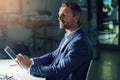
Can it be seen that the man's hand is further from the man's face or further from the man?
the man's face

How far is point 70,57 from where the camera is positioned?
2.84m

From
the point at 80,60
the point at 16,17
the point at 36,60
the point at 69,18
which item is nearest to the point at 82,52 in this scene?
the point at 80,60

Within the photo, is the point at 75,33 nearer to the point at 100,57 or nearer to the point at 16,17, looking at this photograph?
the point at 16,17

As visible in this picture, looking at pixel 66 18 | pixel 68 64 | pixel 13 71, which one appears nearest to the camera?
pixel 68 64

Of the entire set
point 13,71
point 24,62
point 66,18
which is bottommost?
point 13,71

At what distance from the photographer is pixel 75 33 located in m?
2.98

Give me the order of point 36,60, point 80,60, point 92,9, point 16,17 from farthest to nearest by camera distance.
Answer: point 92,9 → point 16,17 → point 36,60 → point 80,60

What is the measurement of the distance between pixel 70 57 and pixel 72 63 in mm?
42

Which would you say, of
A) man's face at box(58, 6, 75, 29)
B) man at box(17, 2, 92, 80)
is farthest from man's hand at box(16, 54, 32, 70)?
man's face at box(58, 6, 75, 29)

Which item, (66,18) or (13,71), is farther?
(13,71)

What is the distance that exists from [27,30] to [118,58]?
189cm

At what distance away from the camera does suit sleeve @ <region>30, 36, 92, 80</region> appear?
2838mm

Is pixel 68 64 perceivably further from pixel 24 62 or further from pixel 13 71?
pixel 13 71

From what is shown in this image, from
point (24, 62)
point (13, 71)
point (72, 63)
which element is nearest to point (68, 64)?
point (72, 63)
